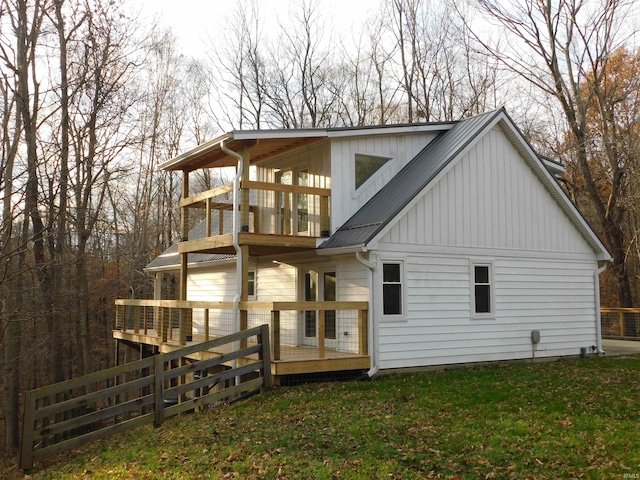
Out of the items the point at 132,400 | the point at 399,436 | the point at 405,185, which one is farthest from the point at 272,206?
the point at 399,436

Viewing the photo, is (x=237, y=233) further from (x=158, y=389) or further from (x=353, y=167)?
(x=158, y=389)

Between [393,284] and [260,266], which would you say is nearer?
[393,284]

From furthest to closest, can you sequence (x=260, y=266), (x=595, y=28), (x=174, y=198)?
1. (x=174, y=198)
2. (x=595, y=28)
3. (x=260, y=266)

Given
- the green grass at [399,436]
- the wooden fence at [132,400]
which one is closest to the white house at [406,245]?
the wooden fence at [132,400]

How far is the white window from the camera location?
1450 centimetres

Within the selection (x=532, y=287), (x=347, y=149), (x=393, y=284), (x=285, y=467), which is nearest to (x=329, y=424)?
(x=285, y=467)

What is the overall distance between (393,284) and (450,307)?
172 cm

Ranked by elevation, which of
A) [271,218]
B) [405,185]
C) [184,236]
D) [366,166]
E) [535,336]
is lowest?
[535,336]

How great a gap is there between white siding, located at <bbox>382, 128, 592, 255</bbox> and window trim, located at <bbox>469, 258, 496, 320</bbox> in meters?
0.41

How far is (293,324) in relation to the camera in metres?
15.3

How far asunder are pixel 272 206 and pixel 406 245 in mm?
4345

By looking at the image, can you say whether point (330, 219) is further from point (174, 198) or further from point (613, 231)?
point (174, 198)

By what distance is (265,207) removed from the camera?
16.4 meters

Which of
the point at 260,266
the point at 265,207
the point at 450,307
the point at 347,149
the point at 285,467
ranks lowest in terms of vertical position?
the point at 285,467
